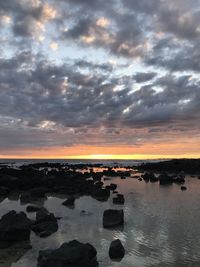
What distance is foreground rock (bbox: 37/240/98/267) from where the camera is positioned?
51.3 feet

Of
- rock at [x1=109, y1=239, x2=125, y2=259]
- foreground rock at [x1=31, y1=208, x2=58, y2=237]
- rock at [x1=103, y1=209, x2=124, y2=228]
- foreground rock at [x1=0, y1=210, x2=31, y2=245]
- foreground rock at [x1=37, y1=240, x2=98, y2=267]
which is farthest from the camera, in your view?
rock at [x1=103, y1=209, x2=124, y2=228]

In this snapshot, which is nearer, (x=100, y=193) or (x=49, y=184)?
(x=100, y=193)

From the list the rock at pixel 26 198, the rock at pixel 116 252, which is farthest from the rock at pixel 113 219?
the rock at pixel 26 198

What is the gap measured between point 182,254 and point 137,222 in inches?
293

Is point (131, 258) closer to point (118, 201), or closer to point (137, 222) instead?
point (137, 222)

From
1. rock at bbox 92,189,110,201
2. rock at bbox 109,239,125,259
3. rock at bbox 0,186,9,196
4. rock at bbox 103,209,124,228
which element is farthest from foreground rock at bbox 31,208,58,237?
rock at bbox 0,186,9,196

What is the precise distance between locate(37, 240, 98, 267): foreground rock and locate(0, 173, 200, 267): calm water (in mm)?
1025

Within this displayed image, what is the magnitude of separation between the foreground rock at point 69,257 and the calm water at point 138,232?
1.03 meters

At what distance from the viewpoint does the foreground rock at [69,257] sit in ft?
51.3

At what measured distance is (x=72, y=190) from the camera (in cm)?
4394

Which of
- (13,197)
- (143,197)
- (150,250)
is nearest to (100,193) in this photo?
(143,197)

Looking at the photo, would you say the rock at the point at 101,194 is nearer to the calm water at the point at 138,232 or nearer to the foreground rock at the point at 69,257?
the calm water at the point at 138,232

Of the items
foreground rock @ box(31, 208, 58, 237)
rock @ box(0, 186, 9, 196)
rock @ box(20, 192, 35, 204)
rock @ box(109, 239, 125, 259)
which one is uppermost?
rock @ box(0, 186, 9, 196)

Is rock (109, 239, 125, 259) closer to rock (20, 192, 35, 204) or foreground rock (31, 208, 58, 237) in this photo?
foreground rock (31, 208, 58, 237)
